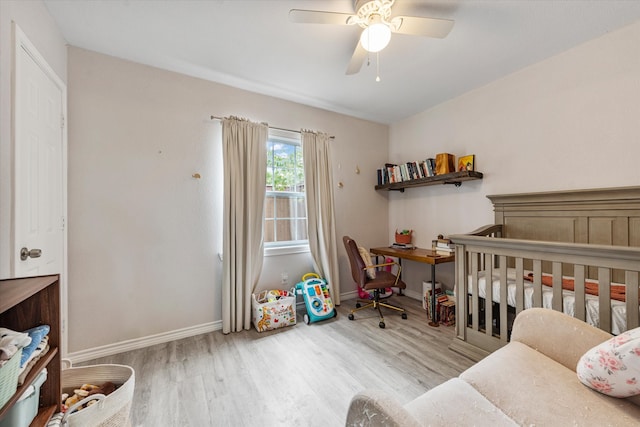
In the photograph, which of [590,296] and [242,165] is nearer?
[590,296]

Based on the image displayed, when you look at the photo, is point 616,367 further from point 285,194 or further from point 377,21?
point 285,194

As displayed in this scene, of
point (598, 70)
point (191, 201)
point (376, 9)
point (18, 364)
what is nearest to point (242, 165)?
point (191, 201)

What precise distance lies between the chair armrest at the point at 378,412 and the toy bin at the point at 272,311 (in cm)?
194

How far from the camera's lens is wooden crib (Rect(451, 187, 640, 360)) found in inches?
56.7

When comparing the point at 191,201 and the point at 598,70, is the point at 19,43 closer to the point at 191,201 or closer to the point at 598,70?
the point at 191,201

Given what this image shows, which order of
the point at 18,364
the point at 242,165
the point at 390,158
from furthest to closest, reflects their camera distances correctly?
the point at 390,158 → the point at 242,165 → the point at 18,364

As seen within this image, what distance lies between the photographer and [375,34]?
5.05ft

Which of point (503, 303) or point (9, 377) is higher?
point (9, 377)

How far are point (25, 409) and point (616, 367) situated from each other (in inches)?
85.6

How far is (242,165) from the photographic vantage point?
8.63 ft

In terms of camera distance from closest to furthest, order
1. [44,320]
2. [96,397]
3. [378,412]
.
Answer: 1. [378,412]
2. [44,320]
3. [96,397]

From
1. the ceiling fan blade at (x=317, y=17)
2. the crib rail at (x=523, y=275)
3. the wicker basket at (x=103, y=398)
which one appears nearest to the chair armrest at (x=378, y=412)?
the wicker basket at (x=103, y=398)

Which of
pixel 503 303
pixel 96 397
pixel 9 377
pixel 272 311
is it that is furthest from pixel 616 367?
pixel 272 311

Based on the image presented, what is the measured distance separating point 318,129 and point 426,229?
1990mm
